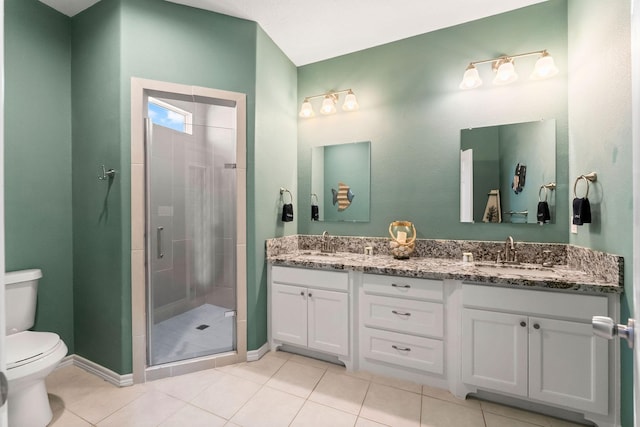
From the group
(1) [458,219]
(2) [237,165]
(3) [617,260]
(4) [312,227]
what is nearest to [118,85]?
(2) [237,165]

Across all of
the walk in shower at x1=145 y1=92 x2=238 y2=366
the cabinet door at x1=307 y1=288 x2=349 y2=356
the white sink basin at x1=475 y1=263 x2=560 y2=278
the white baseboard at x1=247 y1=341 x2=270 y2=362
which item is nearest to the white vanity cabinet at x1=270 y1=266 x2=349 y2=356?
the cabinet door at x1=307 y1=288 x2=349 y2=356

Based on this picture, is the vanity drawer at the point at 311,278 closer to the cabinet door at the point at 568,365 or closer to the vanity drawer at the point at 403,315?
the vanity drawer at the point at 403,315

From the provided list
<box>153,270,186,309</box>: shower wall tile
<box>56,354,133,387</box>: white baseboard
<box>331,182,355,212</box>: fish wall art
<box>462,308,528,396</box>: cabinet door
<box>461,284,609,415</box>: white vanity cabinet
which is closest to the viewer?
<box>461,284,609,415</box>: white vanity cabinet

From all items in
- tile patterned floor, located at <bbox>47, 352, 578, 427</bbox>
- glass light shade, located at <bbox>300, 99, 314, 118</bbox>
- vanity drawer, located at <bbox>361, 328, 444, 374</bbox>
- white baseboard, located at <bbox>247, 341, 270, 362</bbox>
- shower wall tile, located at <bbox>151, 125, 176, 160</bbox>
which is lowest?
tile patterned floor, located at <bbox>47, 352, 578, 427</bbox>

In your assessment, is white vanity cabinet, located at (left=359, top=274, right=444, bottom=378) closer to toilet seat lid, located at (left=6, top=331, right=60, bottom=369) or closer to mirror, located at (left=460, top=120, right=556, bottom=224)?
mirror, located at (left=460, top=120, right=556, bottom=224)

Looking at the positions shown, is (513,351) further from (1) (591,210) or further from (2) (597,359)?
(1) (591,210)

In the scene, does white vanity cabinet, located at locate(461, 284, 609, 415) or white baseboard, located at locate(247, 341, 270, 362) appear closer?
white vanity cabinet, located at locate(461, 284, 609, 415)

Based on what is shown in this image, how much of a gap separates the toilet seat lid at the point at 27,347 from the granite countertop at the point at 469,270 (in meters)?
1.46

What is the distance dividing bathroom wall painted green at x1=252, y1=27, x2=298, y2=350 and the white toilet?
1206mm

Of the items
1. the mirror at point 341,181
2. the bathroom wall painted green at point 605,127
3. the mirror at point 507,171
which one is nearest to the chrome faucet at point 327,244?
the mirror at point 341,181

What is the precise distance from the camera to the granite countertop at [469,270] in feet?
5.17

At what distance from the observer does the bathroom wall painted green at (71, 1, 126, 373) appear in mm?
1972

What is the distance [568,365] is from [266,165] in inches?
96.7

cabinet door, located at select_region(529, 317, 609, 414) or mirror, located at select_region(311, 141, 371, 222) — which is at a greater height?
mirror, located at select_region(311, 141, 371, 222)
